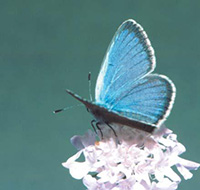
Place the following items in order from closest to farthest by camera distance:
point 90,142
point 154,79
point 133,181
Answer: point 133,181, point 154,79, point 90,142

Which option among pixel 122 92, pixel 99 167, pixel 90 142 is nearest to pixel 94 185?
pixel 99 167

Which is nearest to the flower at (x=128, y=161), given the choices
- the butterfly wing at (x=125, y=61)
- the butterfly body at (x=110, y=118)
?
the butterfly body at (x=110, y=118)

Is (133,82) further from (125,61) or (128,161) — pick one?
(128,161)

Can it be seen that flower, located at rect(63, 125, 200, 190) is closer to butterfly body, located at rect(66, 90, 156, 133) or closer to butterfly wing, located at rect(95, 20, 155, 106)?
butterfly body, located at rect(66, 90, 156, 133)

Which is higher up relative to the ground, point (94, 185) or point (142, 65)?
point (142, 65)

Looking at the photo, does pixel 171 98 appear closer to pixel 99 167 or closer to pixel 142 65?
pixel 142 65

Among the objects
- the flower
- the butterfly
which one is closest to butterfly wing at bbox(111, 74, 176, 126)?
the butterfly

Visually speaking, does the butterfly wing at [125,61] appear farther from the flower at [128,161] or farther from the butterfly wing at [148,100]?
the flower at [128,161]
